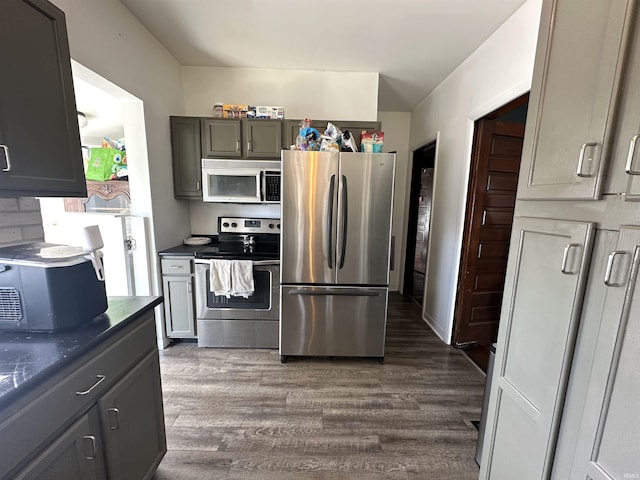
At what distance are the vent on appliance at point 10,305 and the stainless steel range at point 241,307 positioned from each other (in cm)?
148

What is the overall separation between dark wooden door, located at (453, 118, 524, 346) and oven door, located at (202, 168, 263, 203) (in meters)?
2.05

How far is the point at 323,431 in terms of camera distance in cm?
173

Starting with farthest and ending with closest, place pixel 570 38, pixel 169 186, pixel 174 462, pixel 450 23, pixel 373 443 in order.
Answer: pixel 169 186, pixel 450 23, pixel 373 443, pixel 174 462, pixel 570 38

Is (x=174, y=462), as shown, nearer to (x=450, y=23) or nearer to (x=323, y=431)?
(x=323, y=431)

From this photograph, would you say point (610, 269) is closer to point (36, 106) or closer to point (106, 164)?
point (36, 106)

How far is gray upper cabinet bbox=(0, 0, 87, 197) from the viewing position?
99 centimetres

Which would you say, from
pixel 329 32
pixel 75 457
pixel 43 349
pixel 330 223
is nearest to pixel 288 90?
pixel 329 32

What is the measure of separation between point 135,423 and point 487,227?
295cm

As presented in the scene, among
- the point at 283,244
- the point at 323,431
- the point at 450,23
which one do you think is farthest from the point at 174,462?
the point at 450,23

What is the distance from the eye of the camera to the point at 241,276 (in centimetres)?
243

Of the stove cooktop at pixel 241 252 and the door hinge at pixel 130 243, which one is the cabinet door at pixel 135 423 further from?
the door hinge at pixel 130 243

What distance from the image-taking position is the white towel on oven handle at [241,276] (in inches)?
95.3

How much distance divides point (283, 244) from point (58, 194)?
4.50 feet

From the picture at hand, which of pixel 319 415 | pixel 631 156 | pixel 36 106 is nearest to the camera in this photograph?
pixel 631 156
